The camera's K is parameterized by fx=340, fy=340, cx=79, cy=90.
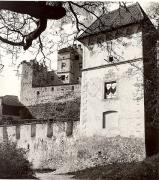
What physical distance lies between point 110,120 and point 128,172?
13.7ft

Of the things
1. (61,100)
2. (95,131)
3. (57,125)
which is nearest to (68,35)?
(95,131)

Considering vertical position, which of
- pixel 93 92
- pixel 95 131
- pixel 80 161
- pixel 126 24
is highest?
pixel 126 24

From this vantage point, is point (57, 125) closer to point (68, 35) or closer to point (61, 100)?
point (68, 35)

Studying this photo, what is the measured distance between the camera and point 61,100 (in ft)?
135

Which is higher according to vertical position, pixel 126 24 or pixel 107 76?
pixel 126 24

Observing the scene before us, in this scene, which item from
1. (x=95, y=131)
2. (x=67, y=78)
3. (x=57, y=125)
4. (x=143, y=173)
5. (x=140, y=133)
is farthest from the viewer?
(x=67, y=78)

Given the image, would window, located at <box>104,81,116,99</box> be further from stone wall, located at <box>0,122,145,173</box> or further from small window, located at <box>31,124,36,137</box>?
small window, located at <box>31,124,36,137</box>

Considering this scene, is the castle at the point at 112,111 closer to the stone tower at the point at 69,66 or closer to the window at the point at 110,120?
the window at the point at 110,120

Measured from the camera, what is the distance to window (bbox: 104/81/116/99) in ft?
59.9

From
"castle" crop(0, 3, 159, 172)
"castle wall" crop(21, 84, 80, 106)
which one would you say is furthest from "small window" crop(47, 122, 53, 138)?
"castle wall" crop(21, 84, 80, 106)

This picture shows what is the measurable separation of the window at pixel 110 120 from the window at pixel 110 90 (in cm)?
89

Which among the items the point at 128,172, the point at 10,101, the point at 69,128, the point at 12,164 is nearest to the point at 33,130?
the point at 69,128

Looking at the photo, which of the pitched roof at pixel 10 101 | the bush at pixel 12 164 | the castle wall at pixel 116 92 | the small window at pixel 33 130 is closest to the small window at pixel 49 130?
the small window at pixel 33 130

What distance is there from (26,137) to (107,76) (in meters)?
8.27
